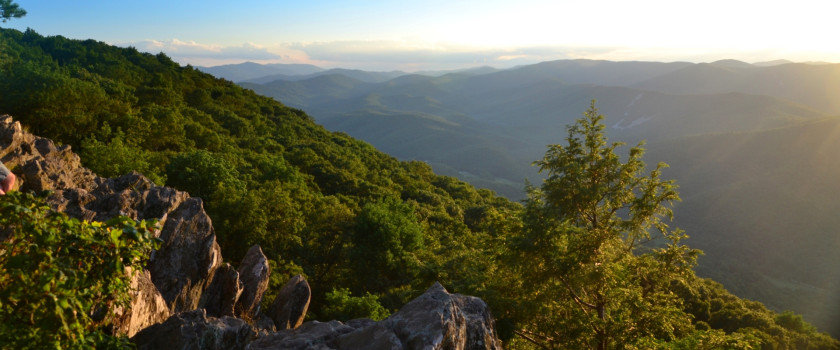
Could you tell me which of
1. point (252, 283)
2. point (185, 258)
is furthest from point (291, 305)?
point (185, 258)

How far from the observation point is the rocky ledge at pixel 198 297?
12109 millimetres

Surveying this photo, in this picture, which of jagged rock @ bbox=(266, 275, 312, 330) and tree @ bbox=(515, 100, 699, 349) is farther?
jagged rock @ bbox=(266, 275, 312, 330)

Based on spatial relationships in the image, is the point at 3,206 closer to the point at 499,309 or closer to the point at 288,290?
the point at 288,290

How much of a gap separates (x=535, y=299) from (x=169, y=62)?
126 m

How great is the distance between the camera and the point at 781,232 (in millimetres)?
155500

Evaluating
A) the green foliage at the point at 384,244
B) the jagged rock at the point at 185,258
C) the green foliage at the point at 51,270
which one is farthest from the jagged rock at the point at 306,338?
the green foliage at the point at 384,244

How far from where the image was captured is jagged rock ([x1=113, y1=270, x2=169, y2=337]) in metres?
11.8

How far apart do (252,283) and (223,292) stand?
1899 millimetres

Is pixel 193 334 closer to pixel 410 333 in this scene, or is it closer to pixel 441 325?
pixel 410 333

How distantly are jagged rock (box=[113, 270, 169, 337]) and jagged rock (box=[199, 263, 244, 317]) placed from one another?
2.94 m

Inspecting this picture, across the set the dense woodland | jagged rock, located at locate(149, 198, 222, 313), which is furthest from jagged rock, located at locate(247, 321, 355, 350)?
the dense woodland

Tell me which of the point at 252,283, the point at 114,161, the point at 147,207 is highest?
the point at 147,207

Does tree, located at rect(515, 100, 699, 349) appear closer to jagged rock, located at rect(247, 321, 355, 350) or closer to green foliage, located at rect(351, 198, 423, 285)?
jagged rock, located at rect(247, 321, 355, 350)

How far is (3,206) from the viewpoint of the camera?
675cm
